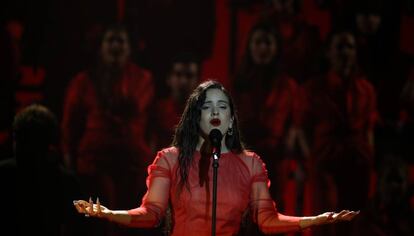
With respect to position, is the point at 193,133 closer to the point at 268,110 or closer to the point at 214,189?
the point at 214,189

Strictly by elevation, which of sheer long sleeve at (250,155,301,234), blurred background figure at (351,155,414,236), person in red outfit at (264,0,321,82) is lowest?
blurred background figure at (351,155,414,236)

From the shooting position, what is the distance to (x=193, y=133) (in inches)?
143

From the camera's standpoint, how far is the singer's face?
3496 mm

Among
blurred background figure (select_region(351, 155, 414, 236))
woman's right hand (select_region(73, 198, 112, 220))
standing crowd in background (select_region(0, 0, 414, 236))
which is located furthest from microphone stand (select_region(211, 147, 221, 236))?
blurred background figure (select_region(351, 155, 414, 236))

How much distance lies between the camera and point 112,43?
653cm

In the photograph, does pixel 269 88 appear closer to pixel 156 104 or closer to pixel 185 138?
pixel 156 104

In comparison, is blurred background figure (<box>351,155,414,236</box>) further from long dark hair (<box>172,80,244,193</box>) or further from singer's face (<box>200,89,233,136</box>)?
singer's face (<box>200,89,233,136</box>)

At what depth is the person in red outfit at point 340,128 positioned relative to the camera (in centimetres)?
691

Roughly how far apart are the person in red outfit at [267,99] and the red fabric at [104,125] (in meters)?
1.04

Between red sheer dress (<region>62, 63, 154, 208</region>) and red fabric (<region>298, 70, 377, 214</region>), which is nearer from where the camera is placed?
red sheer dress (<region>62, 63, 154, 208</region>)

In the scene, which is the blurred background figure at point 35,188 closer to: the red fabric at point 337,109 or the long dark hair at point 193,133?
the long dark hair at point 193,133

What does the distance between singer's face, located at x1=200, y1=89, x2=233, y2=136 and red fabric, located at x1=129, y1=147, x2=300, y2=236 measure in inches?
7.7

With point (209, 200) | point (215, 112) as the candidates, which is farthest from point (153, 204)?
point (215, 112)

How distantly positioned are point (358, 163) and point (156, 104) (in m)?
2.33
